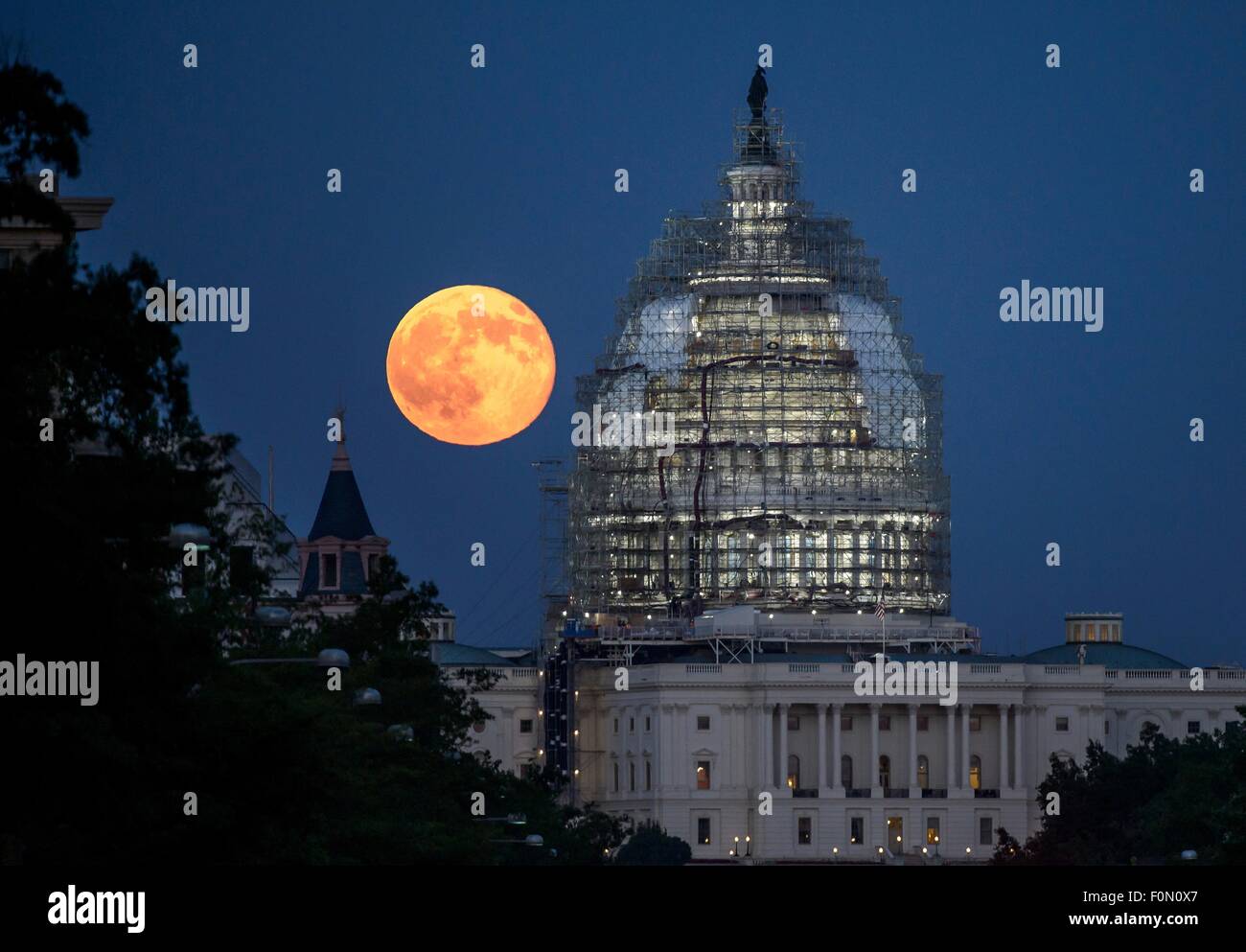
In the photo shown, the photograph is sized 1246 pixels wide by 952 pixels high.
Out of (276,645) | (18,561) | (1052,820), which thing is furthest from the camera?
(1052,820)

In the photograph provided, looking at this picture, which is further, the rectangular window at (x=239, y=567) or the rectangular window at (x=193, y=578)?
the rectangular window at (x=239, y=567)

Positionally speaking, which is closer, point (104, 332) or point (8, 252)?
point (104, 332)

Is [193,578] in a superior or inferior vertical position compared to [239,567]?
inferior

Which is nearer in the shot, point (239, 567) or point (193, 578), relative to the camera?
point (193, 578)

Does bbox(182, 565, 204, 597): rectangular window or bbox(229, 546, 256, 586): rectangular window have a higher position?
bbox(229, 546, 256, 586): rectangular window

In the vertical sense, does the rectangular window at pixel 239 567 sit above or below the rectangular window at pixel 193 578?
above

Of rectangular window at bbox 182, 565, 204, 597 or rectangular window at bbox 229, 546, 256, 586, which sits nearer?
rectangular window at bbox 182, 565, 204, 597

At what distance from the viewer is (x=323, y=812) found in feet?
278
